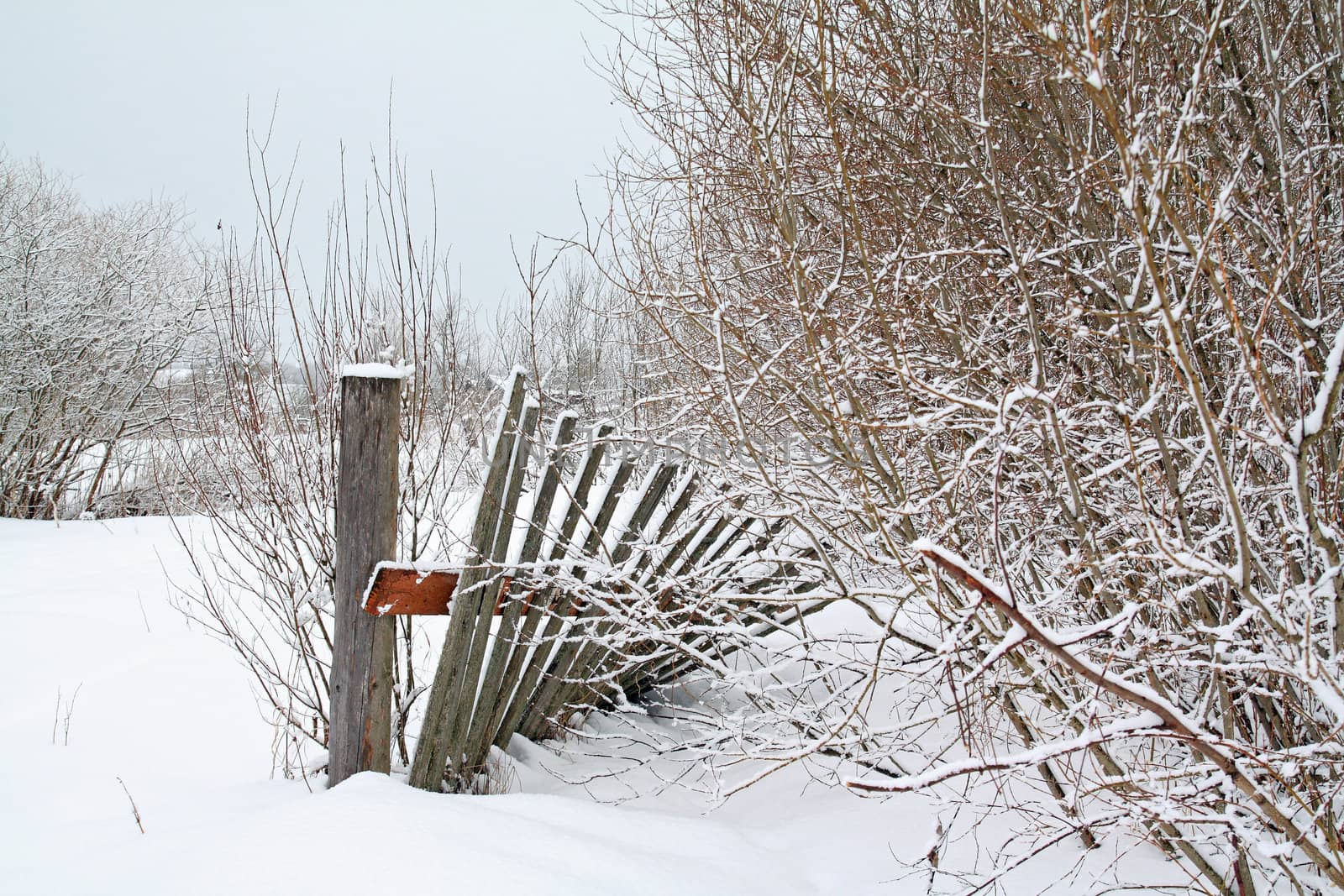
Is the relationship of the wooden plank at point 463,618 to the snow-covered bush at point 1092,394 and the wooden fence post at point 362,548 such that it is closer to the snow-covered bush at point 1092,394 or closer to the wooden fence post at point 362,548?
the wooden fence post at point 362,548

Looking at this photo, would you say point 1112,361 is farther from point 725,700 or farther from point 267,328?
point 267,328

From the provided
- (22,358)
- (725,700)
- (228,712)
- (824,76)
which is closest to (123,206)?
(22,358)

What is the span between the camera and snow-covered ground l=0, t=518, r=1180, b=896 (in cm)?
202

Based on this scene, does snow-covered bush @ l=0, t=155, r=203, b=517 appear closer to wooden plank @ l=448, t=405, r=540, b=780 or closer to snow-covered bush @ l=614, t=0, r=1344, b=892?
wooden plank @ l=448, t=405, r=540, b=780

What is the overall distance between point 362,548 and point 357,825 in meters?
0.82

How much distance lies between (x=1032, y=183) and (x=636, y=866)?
2304 mm

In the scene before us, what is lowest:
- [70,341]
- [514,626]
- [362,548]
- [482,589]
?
[514,626]

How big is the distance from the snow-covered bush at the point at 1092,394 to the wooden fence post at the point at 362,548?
0.96 metres

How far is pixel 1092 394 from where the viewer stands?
100 inches

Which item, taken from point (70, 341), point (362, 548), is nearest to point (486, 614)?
point (362, 548)

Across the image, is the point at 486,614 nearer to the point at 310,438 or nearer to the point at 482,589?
the point at 482,589

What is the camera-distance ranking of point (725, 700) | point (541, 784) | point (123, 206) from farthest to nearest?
point (123, 206) → point (725, 700) → point (541, 784)

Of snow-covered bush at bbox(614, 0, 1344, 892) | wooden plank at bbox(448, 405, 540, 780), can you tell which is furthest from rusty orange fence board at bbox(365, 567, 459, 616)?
snow-covered bush at bbox(614, 0, 1344, 892)

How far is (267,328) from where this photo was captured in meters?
3.45
